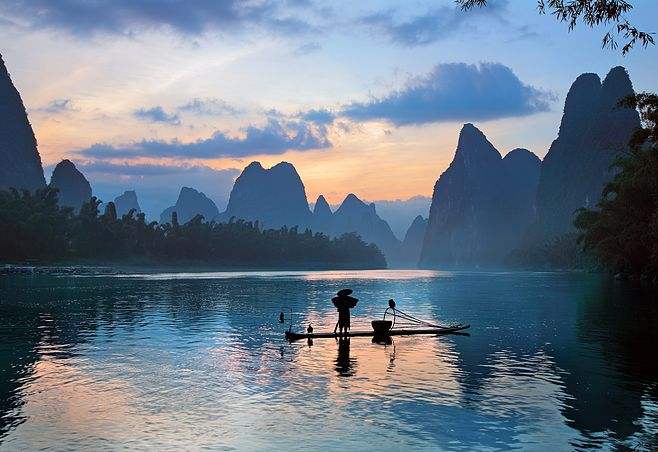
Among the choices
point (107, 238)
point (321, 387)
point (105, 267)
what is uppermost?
point (107, 238)

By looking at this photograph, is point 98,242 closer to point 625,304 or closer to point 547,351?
point 625,304

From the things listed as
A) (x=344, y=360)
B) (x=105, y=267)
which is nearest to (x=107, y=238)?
(x=105, y=267)

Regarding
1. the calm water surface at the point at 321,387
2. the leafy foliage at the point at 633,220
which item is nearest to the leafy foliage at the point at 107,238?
the calm water surface at the point at 321,387

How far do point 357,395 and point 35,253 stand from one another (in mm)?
107922

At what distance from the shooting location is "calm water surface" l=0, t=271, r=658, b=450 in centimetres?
1321

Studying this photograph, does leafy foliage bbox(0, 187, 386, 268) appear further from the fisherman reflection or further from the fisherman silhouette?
the fisherman reflection

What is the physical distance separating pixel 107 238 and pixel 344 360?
117950 millimetres

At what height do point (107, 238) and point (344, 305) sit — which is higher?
point (107, 238)

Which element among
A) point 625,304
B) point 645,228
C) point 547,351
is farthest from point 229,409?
point 645,228

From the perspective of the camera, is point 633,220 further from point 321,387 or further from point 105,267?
point 105,267

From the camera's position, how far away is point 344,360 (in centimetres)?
2312

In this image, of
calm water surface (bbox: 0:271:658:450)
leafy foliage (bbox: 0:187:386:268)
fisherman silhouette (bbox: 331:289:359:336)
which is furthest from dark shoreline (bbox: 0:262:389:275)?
fisherman silhouette (bbox: 331:289:359:336)

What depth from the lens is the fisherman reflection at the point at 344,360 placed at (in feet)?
67.5

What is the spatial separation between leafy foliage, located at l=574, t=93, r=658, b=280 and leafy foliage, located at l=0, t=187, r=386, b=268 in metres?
91.5
